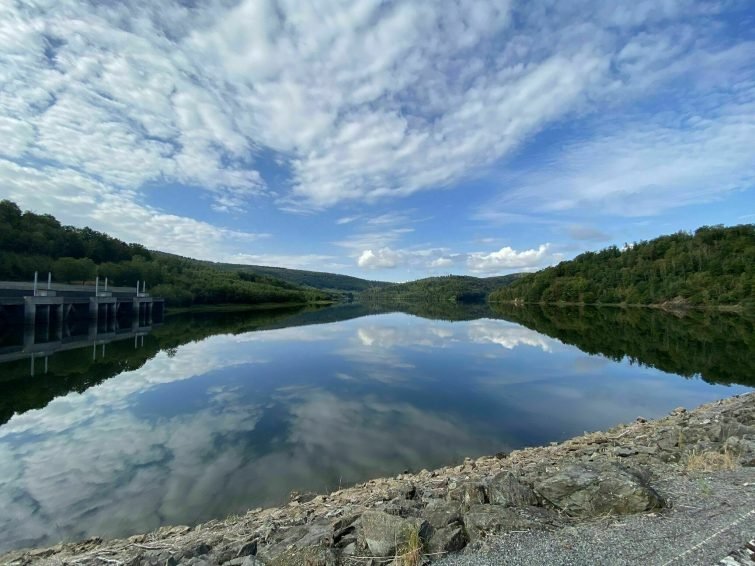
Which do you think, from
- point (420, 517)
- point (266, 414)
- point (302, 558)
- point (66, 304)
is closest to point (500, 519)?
point (420, 517)

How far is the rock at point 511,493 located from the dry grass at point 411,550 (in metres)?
1.90

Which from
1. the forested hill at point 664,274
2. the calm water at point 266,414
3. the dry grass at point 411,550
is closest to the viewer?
the dry grass at point 411,550

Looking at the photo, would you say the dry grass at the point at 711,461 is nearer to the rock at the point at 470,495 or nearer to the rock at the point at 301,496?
the rock at the point at 470,495

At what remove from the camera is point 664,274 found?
404ft

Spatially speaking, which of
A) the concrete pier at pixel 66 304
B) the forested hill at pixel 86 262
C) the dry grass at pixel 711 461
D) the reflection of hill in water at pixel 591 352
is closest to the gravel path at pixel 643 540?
the dry grass at pixel 711 461

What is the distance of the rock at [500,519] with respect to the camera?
628cm

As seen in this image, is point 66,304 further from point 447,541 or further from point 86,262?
point 447,541

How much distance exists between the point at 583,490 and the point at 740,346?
48.0 m

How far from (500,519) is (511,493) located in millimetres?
942

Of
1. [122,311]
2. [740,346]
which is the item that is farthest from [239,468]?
[122,311]

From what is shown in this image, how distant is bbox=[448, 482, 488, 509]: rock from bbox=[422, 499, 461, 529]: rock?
0.24m

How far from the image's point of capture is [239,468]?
13.1 meters

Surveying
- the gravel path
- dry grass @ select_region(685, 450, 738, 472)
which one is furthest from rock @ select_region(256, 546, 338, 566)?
dry grass @ select_region(685, 450, 738, 472)

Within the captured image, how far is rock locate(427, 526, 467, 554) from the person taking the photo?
Result: 5952mm
